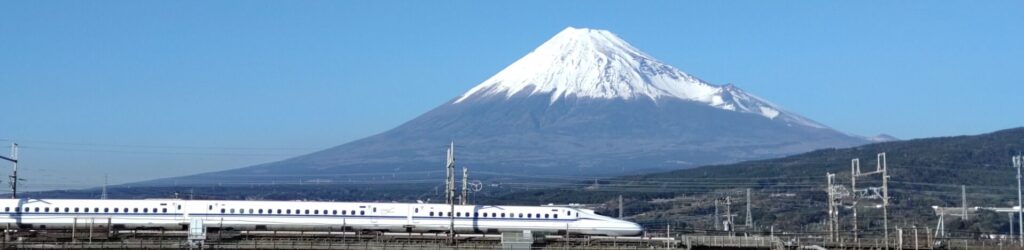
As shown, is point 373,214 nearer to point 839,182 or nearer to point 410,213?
point 410,213

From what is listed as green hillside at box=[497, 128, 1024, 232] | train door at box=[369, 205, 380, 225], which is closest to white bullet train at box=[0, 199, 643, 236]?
train door at box=[369, 205, 380, 225]

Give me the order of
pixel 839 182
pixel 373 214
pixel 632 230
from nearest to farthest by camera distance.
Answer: pixel 373 214 → pixel 632 230 → pixel 839 182

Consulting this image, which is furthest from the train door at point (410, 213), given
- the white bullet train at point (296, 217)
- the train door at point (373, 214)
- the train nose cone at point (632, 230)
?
the train nose cone at point (632, 230)

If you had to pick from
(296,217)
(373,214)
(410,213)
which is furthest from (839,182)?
(296,217)

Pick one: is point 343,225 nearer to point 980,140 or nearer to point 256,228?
point 256,228

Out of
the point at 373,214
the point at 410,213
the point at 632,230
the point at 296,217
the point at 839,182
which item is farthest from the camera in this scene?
the point at 839,182

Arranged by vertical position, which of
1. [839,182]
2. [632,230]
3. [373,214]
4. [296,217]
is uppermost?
[839,182]

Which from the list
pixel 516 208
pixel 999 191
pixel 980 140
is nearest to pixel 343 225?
pixel 516 208

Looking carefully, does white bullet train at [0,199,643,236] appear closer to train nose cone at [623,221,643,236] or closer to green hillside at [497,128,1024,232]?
train nose cone at [623,221,643,236]
